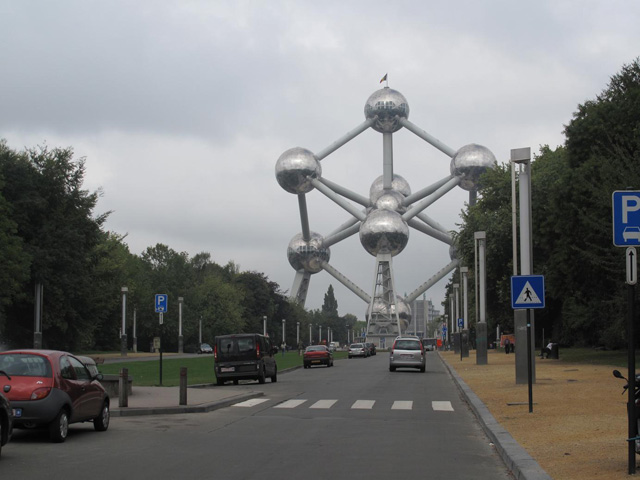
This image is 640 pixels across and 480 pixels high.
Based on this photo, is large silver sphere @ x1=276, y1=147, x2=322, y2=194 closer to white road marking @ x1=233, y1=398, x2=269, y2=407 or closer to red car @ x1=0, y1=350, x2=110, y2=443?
white road marking @ x1=233, y1=398, x2=269, y2=407

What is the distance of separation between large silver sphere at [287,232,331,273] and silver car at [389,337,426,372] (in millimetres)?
79518

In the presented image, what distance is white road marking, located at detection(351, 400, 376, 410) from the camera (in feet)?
69.2

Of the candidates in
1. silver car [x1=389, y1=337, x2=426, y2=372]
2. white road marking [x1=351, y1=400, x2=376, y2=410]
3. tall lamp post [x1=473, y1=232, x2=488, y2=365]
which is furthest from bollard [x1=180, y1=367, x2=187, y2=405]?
tall lamp post [x1=473, y1=232, x2=488, y2=365]

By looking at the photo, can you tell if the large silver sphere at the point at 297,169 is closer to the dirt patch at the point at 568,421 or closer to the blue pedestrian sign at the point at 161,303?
the dirt patch at the point at 568,421

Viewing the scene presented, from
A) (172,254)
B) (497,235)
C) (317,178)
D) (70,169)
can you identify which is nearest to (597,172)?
(497,235)

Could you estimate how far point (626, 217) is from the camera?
10578 millimetres

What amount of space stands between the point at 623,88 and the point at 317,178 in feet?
223

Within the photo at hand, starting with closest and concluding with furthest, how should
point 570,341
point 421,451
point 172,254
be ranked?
point 421,451
point 570,341
point 172,254

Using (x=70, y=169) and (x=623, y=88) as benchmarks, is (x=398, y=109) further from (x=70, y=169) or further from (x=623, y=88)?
(x=623, y=88)

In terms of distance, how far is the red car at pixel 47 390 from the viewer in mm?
13484

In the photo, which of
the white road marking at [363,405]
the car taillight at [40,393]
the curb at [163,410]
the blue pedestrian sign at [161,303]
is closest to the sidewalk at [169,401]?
the curb at [163,410]

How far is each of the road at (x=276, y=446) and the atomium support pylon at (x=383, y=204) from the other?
86.0 meters

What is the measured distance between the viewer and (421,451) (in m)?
13.2

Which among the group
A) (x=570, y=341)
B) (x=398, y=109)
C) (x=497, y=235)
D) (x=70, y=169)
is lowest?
(x=570, y=341)
